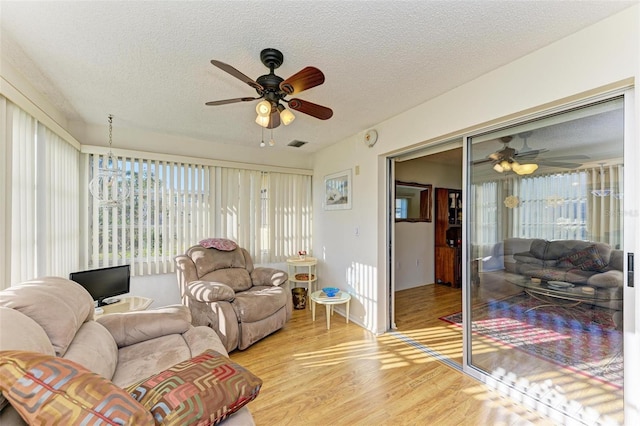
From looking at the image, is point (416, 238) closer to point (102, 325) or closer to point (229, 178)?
point (229, 178)

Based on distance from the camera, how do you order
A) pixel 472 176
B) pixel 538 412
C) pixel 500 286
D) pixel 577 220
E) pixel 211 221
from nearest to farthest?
pixel 577 220
pixel 538 412
pixel 500 286
pixel 472 176
pixel 211 221

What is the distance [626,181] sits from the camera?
4.98ft

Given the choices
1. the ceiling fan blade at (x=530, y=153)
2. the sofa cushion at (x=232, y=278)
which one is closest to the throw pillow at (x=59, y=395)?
the sofa cushion at (x=232, y=278)

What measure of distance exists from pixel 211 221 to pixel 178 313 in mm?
1958

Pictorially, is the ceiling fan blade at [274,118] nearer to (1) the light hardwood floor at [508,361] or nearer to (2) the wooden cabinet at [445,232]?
(1) the light hardwood floor at [508,361]

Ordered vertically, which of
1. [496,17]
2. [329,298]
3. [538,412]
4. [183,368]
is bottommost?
[538,412]

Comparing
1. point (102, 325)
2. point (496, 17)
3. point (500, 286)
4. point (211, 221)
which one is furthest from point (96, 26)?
point (500, 286)

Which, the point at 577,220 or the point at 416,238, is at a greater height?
the point at 577,220

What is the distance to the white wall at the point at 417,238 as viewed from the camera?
4.86 metres

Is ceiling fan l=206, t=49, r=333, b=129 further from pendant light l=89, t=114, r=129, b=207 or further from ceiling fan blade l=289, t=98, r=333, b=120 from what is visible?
pendant light l=89, t=114, r=129, b=207

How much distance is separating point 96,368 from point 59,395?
0.67 m

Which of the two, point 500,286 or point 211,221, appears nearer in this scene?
point 500,286

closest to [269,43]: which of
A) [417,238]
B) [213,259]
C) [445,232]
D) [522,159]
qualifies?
[522,159]

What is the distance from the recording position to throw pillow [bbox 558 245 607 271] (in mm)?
1669
